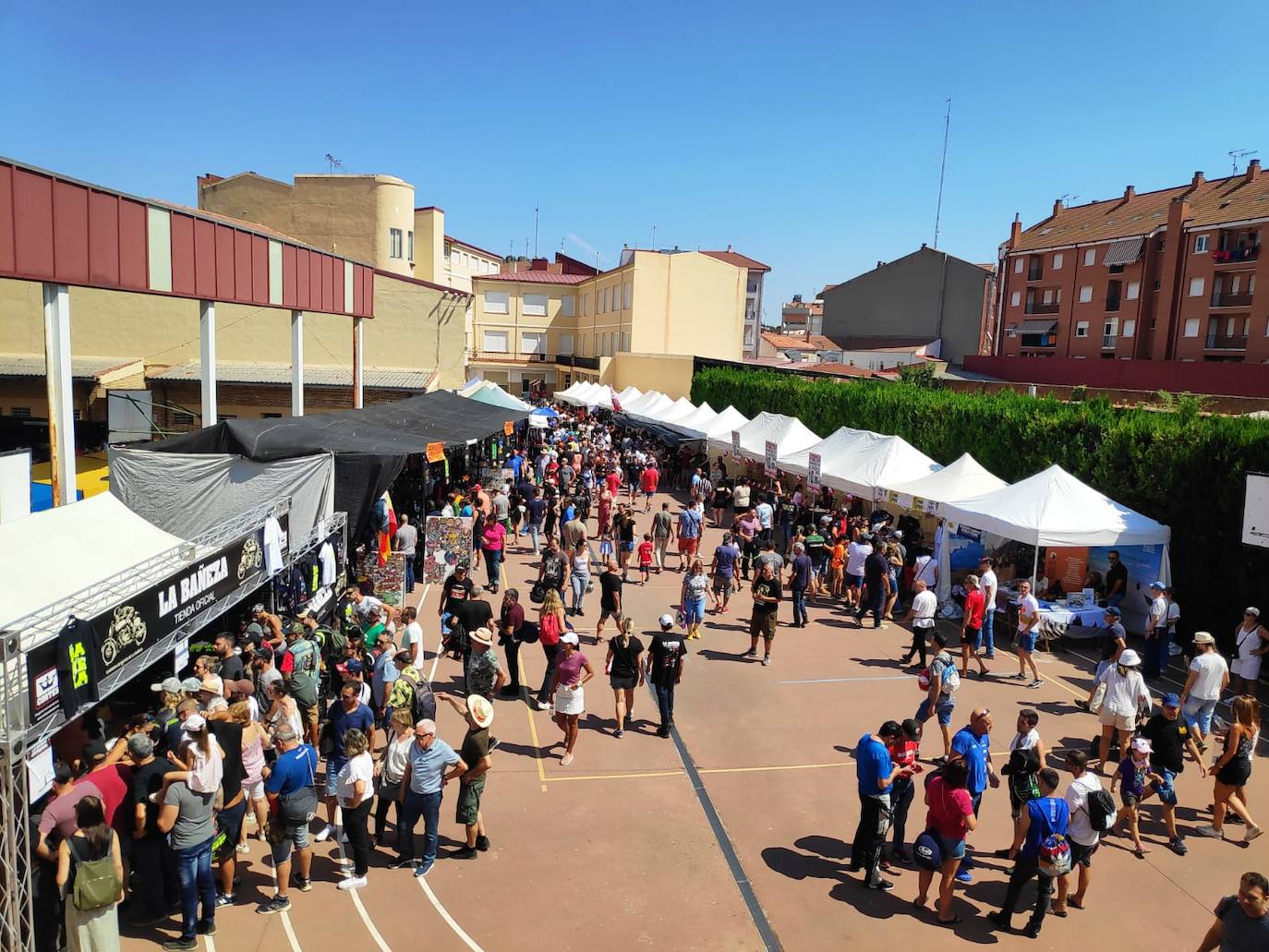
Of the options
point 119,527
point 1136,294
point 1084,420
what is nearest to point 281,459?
point 119,527

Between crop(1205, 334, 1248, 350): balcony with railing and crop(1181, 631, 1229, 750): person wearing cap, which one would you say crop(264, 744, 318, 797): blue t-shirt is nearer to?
crop(1181, 631, 1229, 750): person wearing cap

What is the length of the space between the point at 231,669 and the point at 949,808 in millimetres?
6554

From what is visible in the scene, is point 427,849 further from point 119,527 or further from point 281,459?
point 281,459

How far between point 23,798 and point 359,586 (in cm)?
713

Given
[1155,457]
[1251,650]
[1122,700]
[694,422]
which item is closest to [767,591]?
[1122,700]

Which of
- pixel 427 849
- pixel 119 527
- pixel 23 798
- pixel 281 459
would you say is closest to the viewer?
pixel 23 798

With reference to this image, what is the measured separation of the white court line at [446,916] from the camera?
6.11 meters

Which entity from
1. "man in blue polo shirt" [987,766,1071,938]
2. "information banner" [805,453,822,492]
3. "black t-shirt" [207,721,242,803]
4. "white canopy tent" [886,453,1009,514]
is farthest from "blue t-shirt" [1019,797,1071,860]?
"information banner" [805,453,822,492]

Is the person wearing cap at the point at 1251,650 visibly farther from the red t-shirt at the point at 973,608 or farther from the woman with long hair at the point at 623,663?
the woman with long hair at the point at 623,663

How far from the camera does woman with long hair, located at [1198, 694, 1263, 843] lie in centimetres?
760

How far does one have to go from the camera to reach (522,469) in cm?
2389

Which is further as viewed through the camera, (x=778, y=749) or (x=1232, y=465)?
(x=1232, y=465)

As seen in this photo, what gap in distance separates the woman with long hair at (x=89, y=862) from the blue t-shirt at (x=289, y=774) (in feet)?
3.64

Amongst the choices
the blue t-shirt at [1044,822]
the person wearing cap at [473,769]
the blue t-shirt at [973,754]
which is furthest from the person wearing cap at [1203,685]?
the person wearing cap at [473,769]
